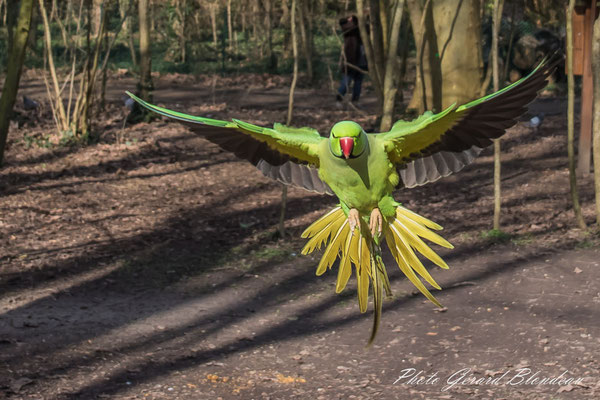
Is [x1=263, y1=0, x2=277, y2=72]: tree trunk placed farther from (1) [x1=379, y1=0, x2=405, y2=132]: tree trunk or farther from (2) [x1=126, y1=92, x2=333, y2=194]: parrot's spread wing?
(2) [x1=126, y1=92, x2=333, y2=194]: parrot's spread wing

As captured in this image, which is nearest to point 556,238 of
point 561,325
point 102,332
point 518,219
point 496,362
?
point 518,219

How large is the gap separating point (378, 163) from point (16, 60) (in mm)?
6902

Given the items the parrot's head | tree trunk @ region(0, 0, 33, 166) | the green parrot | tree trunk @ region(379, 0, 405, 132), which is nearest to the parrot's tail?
the green parrot

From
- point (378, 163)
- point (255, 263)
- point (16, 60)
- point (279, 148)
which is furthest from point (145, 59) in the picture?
point (378, 163)

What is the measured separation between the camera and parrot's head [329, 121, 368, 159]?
8.75ft

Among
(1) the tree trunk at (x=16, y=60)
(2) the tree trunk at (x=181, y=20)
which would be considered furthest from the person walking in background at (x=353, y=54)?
(2) the tree trunk at (x=181, y=20)

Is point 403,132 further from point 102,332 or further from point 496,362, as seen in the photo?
point 102,332

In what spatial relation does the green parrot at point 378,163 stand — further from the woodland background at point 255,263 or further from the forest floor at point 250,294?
the forest floor at point 250,294

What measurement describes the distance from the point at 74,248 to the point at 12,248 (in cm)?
56

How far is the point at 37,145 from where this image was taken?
1084cm

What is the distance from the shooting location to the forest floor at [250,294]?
497 cm

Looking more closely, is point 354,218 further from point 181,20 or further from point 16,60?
point 181,20

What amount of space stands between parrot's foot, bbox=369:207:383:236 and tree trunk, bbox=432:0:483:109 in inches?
335

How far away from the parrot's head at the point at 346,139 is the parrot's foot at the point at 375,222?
477 mm
